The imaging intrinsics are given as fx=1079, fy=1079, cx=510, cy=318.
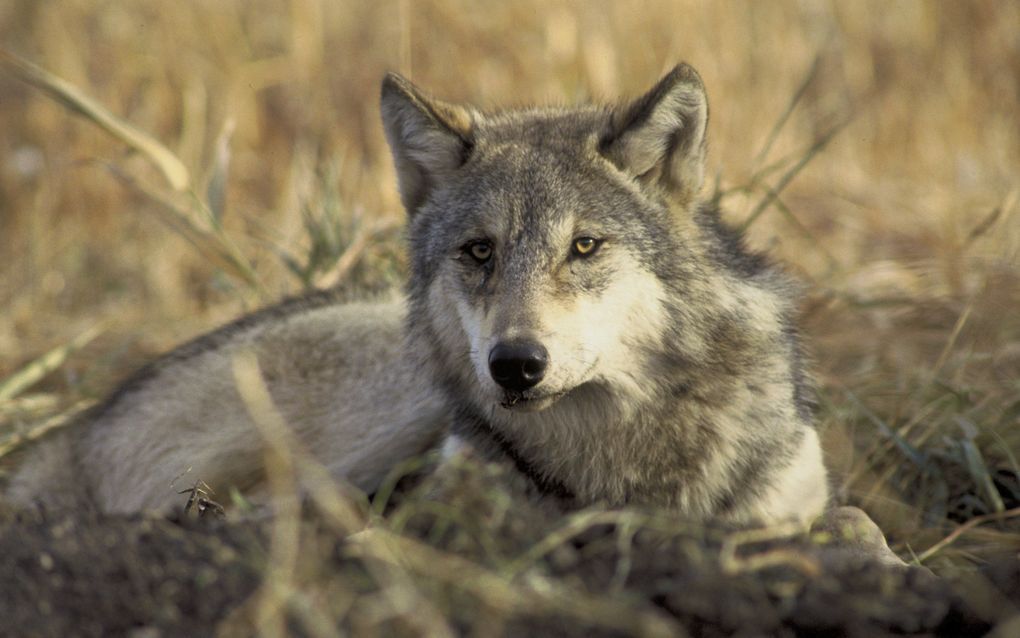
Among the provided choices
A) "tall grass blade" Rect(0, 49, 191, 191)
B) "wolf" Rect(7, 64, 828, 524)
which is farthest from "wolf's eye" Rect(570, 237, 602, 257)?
"tall grass blade" Rect(0, 49, 191, 191)

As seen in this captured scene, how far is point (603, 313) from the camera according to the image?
346 centimetres

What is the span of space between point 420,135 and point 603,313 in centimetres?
110

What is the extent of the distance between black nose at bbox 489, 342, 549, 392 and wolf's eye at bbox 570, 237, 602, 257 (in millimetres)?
486

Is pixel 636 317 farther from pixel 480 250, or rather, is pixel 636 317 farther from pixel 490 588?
pixel 490 588

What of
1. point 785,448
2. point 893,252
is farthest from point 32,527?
point 893,252

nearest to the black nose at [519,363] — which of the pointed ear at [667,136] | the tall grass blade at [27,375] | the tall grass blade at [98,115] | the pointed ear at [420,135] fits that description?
the pointed ear at [667,136]

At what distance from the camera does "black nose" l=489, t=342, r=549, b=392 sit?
10.5ft

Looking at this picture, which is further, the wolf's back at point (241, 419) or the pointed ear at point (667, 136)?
the wolf's back at point (241, 419)

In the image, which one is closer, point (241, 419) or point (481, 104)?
point (241, 419)

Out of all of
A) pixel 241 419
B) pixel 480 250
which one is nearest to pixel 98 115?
pixel 241 419

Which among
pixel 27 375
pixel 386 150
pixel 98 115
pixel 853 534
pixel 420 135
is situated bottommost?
pixel 386 150

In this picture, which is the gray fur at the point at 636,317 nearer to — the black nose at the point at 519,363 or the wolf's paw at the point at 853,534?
the wolf's paw at the point at 853,534

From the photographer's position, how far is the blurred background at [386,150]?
6.09 metres

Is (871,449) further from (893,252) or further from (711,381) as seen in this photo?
(893,252)
